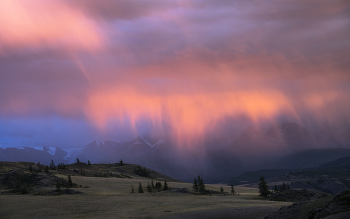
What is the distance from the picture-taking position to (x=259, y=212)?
32.8m

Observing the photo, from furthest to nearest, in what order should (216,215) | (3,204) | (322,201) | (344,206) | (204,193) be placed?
(204,193)
(3,204)
(216,215)
(322,201)
(344,206)

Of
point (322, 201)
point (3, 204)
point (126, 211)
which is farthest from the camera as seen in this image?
point (3, 204)

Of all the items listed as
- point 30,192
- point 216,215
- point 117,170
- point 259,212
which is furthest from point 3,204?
point 117,170

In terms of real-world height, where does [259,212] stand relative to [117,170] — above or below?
below

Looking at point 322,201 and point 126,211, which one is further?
point 126,211

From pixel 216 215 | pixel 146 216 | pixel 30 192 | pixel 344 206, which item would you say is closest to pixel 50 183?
pixel 30 192

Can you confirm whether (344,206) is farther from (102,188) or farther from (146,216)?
(102,188)

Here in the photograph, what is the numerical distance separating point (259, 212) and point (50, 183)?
51.6 m

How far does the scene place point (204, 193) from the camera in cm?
6406

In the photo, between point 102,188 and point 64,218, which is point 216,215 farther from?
point 102,188

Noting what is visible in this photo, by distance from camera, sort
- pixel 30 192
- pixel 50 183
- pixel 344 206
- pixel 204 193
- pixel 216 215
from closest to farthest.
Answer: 1. pixel 344 206
2. pixel 216 215
3. pixel 30 192
4. pixel 204 193
5. pixel 50 183

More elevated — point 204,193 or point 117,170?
point 117,170

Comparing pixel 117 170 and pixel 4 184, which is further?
pixel 117 170

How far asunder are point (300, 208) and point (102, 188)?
5236cm
